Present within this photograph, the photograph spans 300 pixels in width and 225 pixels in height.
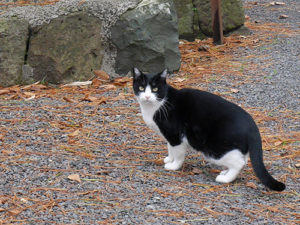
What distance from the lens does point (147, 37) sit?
18.8ft

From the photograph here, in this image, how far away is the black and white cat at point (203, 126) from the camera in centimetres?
337

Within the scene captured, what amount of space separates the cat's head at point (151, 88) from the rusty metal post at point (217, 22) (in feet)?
11.2

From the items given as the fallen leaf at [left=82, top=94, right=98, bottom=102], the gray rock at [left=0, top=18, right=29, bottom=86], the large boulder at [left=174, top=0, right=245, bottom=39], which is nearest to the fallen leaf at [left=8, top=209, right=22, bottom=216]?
the fallen leaf at [left=82, top=94, right=98, bottom=102]

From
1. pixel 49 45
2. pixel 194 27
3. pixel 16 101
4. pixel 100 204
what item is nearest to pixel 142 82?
pixel 100 204

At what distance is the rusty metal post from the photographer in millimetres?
6857

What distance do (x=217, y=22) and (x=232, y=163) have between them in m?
3.90

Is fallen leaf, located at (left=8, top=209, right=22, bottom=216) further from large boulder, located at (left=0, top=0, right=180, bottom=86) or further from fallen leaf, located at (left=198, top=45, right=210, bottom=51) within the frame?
fallen leaf, located at (left=198, top=45, right=210, bottom=51)

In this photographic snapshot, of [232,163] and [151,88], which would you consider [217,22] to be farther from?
[232,163]

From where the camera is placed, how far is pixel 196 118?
11.6ft

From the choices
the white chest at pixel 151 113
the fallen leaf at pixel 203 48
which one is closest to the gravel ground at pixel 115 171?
the white chest at pixel 151 113

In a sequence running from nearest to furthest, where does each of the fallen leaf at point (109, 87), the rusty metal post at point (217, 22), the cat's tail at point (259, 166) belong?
the cat's tail at point (259, 166) < the fallen leaf at point (109, 87) < the rusty metal post at point (217, 22)

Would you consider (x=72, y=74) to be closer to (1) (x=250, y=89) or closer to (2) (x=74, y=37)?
(2) (x=74, y=37)

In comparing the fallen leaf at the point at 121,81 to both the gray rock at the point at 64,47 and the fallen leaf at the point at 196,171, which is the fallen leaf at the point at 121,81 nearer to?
the gray rock at the point at 64,47

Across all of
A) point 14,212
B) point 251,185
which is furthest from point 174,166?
point 14,212
